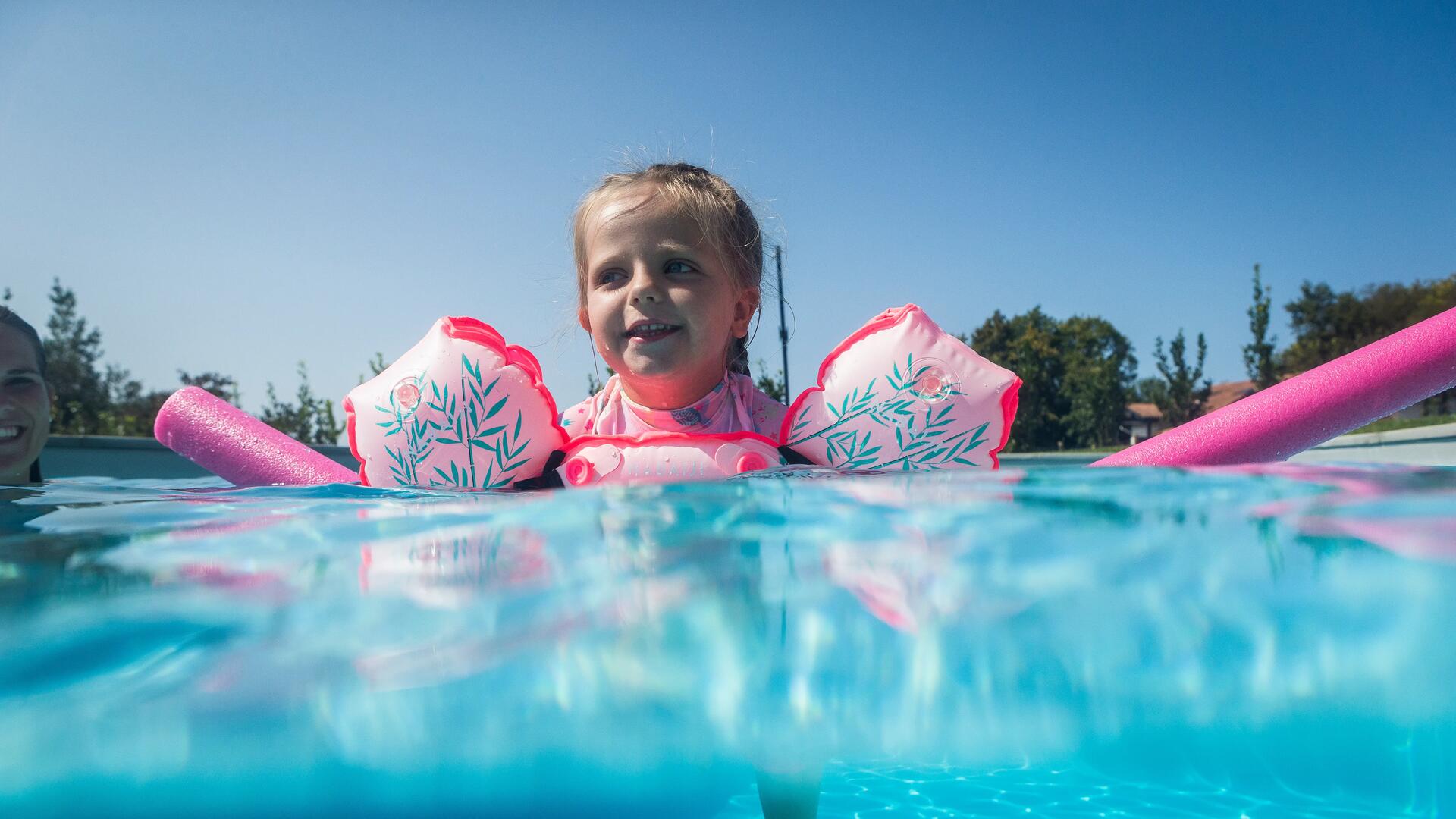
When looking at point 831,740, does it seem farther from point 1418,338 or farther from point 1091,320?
point 1091,320

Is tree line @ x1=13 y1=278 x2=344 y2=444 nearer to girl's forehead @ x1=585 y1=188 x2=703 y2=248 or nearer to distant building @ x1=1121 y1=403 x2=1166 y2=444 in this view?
girl's forehead @ x1=585 y1=188 x2=703 y2=248

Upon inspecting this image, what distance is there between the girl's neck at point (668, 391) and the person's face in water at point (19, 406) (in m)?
2.34

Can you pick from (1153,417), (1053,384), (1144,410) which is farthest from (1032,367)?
(1144,410)

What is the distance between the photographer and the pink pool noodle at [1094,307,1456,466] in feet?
9.80

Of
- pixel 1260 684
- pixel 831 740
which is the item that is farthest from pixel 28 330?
pixel 1260 684

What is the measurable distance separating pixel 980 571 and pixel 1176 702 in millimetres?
358

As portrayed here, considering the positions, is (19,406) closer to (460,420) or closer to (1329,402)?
(460,420)

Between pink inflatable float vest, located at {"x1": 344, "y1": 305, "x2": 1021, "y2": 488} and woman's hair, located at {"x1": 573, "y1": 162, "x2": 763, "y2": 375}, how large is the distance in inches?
25.6

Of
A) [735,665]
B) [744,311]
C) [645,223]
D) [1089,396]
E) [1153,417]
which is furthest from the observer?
[1153,417]

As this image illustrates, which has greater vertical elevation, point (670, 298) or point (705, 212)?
point (705, 212)

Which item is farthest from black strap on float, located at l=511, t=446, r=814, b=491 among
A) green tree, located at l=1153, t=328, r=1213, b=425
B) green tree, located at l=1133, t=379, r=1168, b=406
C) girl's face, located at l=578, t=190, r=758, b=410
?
green tree, located at l=1133, t=379, r=1168, b=406

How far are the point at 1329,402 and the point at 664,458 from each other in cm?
233

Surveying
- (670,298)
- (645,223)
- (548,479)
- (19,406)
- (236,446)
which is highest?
(645,223)

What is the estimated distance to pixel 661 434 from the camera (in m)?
3.13
